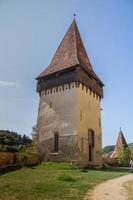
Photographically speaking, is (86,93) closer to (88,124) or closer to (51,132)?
(88,124)

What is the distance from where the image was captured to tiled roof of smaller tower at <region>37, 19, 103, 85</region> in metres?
28.5

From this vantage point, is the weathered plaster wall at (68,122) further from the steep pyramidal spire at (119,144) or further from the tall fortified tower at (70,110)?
the steep pyramidal spire at (119,144)

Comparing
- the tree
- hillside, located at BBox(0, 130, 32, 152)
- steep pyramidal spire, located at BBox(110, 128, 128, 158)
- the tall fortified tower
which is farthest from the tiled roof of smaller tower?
steep pyramidal spire, located at BBox(110, 128, 128, 158)

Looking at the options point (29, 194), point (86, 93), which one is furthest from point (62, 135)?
point (29, 194)

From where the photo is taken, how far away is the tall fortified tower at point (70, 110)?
85.0 feet

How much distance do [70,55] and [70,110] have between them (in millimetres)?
6842

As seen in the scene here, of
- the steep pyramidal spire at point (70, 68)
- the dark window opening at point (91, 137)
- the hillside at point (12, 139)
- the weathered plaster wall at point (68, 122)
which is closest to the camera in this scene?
the weathered plaster wall at point (68, 122)

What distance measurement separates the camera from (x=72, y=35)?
32125 mm

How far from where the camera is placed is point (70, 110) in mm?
26500

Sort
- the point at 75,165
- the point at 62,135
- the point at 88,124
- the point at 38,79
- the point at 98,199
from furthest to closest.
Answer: the point at 38,79
the point at 88,124
the point at 62,135
the point at 75,165
the point at 98,199

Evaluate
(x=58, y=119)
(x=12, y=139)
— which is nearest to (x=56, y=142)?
(x=58, y=119)

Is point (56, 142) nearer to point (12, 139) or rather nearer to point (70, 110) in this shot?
point (70, 110)

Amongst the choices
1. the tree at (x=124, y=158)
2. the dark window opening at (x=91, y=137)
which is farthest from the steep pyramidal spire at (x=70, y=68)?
the tree at (x=124, y=158)

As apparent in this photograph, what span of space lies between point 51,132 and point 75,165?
470cm
